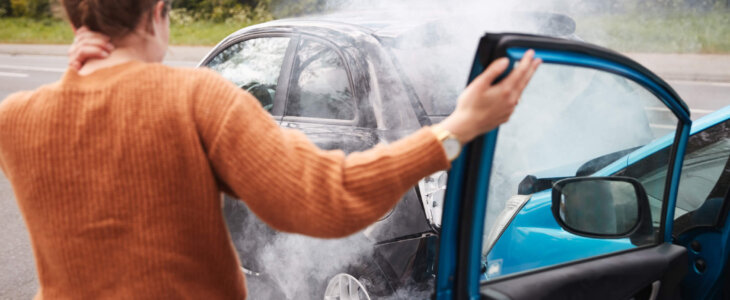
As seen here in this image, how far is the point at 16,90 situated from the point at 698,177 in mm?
10654

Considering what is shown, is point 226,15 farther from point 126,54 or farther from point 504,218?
point 126,54

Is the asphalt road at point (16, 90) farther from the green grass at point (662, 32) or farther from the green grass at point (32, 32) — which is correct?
the green grass at point (32, 32)

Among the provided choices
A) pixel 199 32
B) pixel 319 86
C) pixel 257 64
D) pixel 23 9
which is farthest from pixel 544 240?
pixel 23 9

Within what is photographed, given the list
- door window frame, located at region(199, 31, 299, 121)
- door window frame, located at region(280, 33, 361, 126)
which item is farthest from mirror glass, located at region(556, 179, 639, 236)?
door window frame, located at region(199, 31, 299, 121)

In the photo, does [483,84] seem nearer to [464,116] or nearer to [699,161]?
[464,116]

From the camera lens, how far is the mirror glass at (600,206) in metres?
1.46

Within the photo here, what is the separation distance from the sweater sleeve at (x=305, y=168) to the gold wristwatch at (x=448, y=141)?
0.01m

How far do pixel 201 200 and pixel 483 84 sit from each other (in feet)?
1.68

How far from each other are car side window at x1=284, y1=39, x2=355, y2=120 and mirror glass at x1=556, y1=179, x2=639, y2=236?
4.70 feet

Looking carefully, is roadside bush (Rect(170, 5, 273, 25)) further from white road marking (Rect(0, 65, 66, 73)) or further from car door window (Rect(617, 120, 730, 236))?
car door window (Rect(617, 120, 730, 236))

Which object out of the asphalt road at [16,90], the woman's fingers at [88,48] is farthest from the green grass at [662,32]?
the woman's fingers at [88,48]

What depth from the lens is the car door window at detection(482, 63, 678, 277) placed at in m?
1.76

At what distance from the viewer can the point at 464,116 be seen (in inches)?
35.9

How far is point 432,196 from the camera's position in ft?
7.64
